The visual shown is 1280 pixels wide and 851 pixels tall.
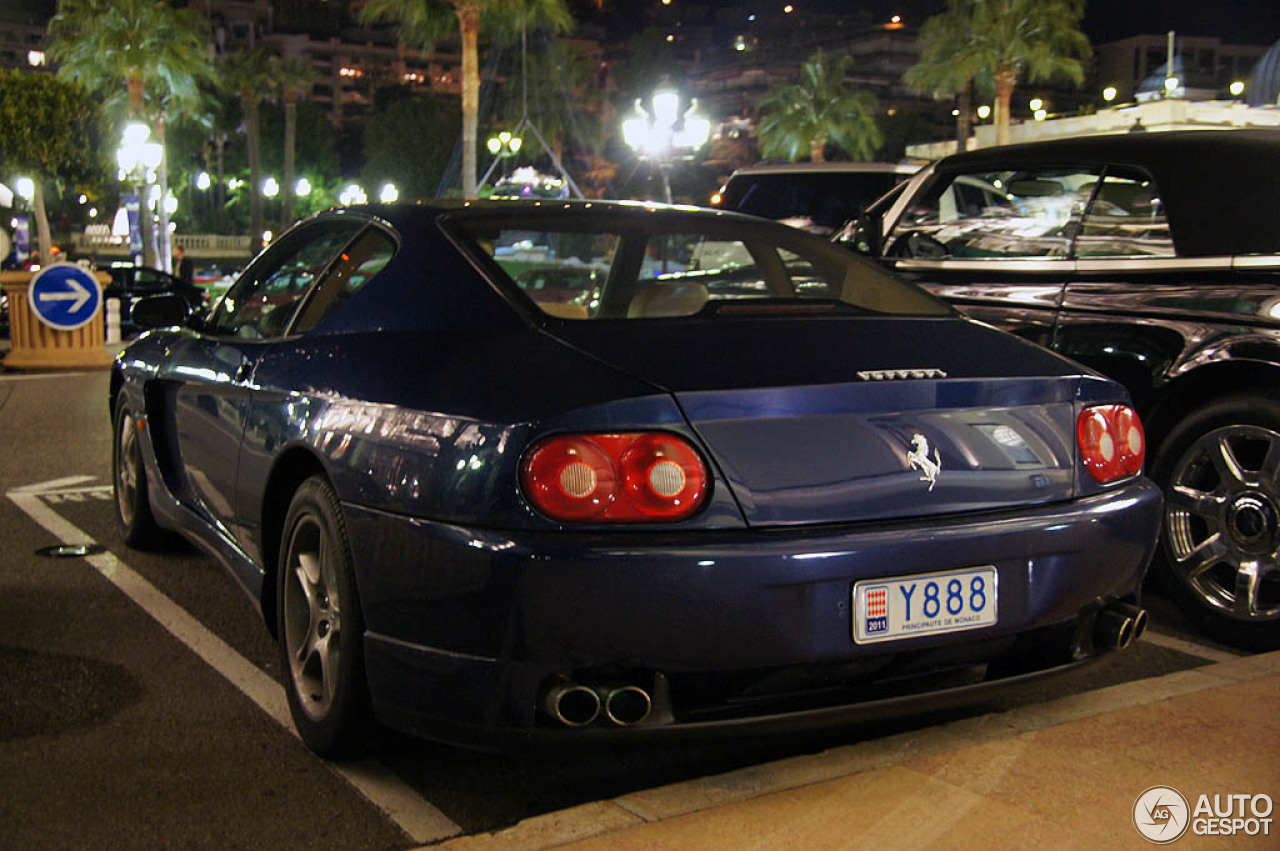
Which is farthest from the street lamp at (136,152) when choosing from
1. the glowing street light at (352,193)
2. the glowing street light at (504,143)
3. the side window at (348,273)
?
the glowing street light at (352,193)

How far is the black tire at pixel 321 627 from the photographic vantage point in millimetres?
3512

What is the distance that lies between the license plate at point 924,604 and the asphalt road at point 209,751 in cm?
64

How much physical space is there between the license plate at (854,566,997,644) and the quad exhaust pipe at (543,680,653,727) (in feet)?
1.63

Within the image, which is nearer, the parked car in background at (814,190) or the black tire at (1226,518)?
the black tire at (1226,518)

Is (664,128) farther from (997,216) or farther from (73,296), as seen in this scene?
(997,216)

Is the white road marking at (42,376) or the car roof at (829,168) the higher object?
the car roof at (829,168)

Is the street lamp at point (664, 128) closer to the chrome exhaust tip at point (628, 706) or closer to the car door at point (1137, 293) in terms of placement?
the car door at point (1137, 293)

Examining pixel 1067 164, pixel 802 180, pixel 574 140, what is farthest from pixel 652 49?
pixel 1067 164

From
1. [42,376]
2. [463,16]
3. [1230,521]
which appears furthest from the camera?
[463,16]

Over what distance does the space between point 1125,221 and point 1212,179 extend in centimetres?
35

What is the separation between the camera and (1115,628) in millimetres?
3598

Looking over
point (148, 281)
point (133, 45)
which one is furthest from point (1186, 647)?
point (133, 45)

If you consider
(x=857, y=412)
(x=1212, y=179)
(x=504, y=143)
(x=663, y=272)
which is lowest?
(x=857, y=412)

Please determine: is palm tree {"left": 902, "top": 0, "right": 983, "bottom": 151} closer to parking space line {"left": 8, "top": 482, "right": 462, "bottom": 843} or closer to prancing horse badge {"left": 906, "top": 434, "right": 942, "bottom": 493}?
parking space line {"left": 8, "top": 482, "right": 462, "bottom": 843}
